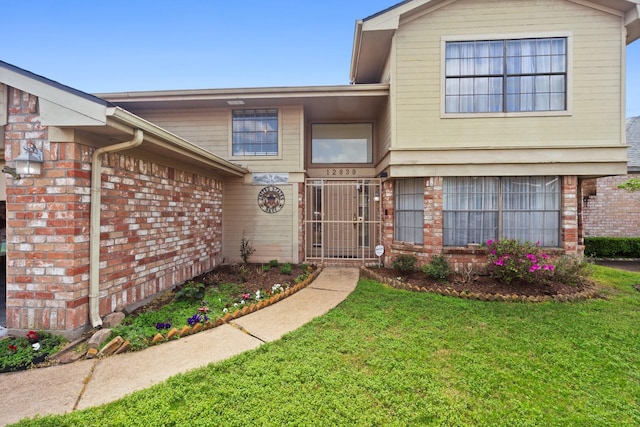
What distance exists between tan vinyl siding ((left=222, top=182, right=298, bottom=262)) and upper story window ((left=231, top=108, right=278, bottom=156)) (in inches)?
41.1

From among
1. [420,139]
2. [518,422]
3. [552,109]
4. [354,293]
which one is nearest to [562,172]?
[552,109]

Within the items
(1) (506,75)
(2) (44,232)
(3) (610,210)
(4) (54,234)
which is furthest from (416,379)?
(3) (610,210)

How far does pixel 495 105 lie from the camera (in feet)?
21.6

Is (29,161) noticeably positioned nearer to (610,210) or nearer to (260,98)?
(260,98)

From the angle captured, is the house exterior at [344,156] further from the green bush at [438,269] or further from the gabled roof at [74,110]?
the green bush at [438,269]

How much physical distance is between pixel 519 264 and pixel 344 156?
18.5ft

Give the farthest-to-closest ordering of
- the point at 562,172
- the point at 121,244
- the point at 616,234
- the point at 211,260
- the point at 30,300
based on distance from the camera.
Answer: the point at 616,234
the point at 211,260
the point at 562,172
the point at 121,244
the point at 30,300

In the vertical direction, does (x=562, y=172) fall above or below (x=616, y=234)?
above

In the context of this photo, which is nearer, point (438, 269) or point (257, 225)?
point (438, 269)

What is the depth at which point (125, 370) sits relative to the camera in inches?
115

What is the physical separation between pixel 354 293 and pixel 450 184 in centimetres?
367

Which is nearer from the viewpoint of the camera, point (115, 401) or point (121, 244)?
point (115, 401)

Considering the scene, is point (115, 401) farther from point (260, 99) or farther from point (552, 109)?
point (552, 109)

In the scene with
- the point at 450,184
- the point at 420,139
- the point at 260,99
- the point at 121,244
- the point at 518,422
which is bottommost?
the point at 518,422
